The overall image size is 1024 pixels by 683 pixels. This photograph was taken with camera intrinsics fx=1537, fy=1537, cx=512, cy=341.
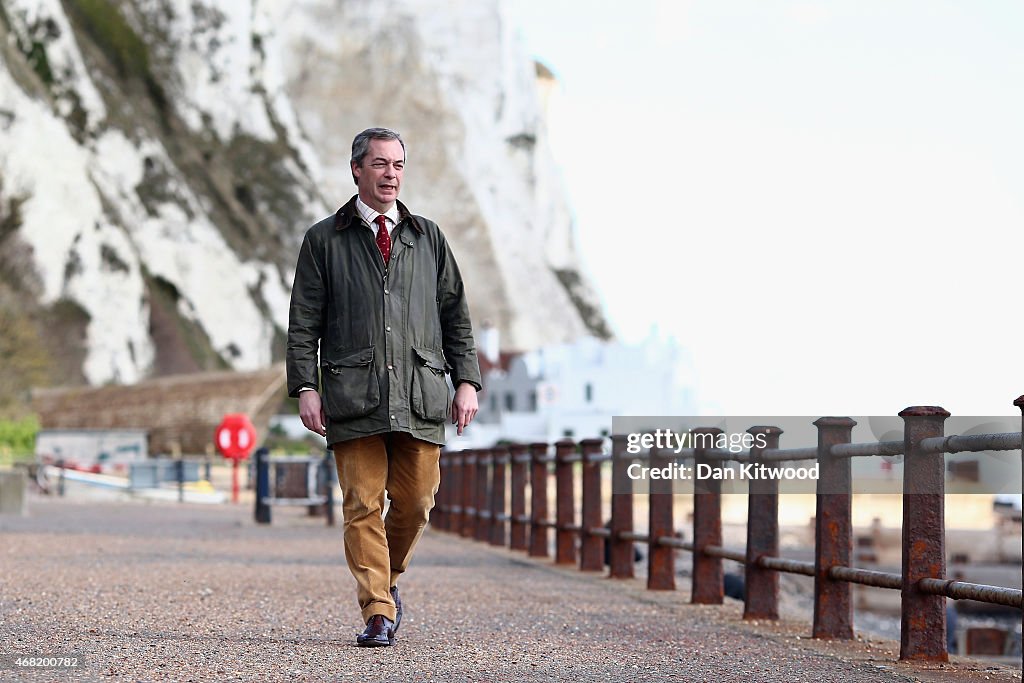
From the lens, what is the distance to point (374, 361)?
5.53 meters

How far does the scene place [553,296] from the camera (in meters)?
110

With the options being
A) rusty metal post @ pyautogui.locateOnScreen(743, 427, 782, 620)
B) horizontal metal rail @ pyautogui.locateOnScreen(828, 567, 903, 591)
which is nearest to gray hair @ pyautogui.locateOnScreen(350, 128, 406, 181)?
horizontal metal rail @ pyautogui.locateOnScreen(828, 567, 903, 591)

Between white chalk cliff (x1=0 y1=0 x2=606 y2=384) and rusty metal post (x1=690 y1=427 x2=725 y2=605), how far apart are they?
1817 inches

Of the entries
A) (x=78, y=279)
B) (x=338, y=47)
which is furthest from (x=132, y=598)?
(x=338, y=47)

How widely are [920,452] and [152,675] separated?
277 centimetres

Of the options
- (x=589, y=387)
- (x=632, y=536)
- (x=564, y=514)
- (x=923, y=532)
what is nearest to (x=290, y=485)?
(x=564, y=514)

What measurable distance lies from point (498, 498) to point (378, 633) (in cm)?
959

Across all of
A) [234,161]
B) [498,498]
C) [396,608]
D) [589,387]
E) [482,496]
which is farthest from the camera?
[589,387]

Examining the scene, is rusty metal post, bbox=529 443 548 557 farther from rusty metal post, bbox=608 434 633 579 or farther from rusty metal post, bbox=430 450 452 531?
rusty metal post, bbox=430 450 452 531

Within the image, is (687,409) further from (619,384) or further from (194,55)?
(194,55)

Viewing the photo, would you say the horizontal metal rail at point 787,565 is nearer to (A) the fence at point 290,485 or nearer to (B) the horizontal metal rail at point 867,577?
(B) the horizontal metal rail at point 867,577

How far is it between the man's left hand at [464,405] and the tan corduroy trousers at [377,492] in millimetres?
134

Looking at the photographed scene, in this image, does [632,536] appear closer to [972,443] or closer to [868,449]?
[868,449]

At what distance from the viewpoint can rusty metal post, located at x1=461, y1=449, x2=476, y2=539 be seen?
16.5 metres
